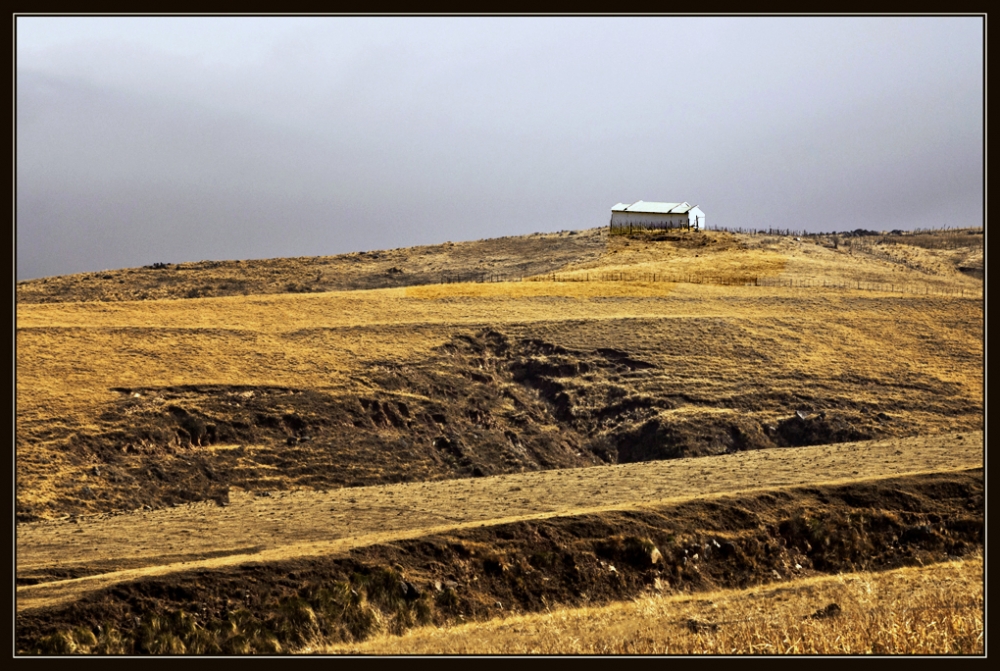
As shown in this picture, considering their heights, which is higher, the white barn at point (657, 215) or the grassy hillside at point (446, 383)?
the white barn at point (657, 215)

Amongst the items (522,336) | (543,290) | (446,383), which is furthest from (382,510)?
(543,290)

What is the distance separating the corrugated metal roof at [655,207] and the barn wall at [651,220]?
0.92 ft

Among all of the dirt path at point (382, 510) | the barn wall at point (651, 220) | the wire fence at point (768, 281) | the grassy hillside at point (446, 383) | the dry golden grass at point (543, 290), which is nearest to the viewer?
the dirt path at point (382, 510)

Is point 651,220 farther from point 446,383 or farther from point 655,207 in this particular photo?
point 446,383

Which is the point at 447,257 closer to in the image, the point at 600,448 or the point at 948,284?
the point at 948,284

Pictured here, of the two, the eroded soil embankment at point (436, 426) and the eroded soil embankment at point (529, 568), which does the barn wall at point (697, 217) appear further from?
the eroded soil embankment at point (529, 568)

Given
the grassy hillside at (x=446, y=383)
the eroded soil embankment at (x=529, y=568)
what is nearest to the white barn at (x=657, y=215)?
the grassy hillside at (x=446, y=383)

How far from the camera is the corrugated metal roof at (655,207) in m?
90.4

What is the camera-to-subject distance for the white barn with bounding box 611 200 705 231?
90062 millimetres

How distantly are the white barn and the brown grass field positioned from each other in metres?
14.3

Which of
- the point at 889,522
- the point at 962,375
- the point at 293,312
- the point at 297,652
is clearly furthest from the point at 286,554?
the point at 962,375

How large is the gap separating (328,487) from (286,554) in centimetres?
1192

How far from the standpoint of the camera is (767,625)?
63.4 ft

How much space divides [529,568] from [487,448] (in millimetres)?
16480
